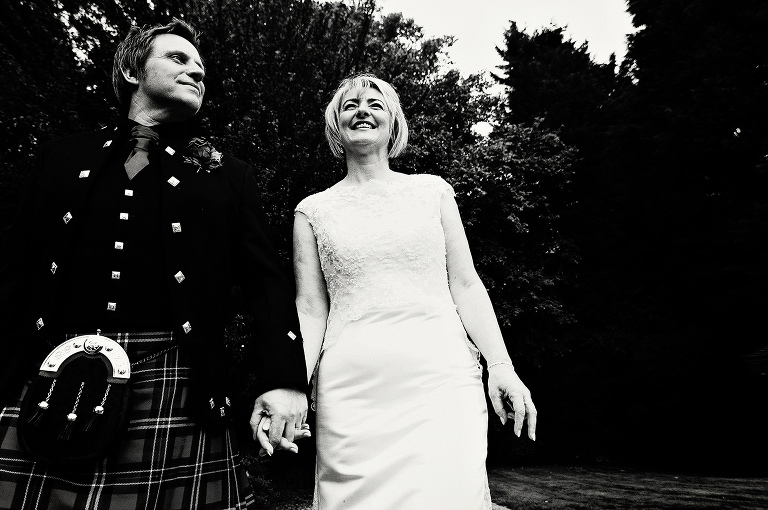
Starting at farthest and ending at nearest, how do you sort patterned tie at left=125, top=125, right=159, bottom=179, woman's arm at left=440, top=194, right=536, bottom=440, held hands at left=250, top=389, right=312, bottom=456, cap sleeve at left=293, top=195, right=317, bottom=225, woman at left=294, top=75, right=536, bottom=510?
cap sleeve at left=293, top=195, right=317, bottom=225, woman's arm at left=440, top=194, right=536, bottom=440, woman at left=294, top=75, right=536, bottom=510, patterned tie at left=125, top=125, right=159, bottom=179, held hands at left=250, top=389, right=312, bottom=456

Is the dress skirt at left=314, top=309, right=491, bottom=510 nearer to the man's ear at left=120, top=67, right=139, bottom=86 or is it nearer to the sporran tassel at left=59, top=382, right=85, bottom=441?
the sporran tassel at left=59, top=382, right=85, bottom=441

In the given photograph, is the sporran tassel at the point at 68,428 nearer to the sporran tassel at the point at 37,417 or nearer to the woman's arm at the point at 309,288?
the sporran tassel at the point at 37,417

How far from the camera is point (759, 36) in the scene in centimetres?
1177

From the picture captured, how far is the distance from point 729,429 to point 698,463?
1089mm

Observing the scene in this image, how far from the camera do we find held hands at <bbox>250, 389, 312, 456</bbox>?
1682 mm

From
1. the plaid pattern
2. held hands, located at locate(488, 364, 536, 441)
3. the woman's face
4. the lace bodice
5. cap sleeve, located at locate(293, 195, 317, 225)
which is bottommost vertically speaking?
the plaid pattern

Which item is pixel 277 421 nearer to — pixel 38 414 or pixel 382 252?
pixel 38 414

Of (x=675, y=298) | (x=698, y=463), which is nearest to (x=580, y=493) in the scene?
(x=698, y=463)

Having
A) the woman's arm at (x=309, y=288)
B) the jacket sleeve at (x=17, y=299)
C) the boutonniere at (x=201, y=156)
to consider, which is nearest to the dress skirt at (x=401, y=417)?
the woman's arm at (x=309, y=288)

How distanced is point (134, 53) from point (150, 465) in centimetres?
146

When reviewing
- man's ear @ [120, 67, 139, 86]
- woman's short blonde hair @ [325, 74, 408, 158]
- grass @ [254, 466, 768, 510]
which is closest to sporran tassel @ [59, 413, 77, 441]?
man's ear @ [120, 67, 139, 86]

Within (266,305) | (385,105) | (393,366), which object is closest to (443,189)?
(385,105)

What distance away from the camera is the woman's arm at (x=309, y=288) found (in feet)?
7.75

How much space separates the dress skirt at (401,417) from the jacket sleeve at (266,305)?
43 centimetres
